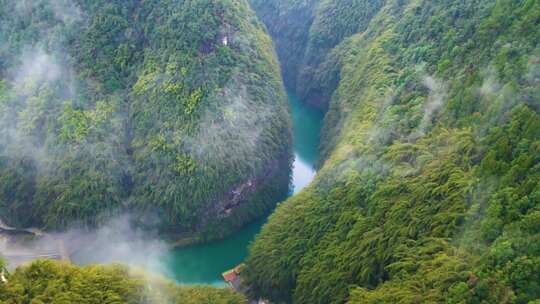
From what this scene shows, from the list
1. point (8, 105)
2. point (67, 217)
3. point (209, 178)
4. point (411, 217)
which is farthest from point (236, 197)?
point (8, 105)

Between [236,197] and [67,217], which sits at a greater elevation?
[236,197]

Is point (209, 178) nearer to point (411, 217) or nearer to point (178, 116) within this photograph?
point (178, 116)

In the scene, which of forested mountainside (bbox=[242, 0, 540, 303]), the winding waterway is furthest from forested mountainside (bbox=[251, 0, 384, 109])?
the winding waterway

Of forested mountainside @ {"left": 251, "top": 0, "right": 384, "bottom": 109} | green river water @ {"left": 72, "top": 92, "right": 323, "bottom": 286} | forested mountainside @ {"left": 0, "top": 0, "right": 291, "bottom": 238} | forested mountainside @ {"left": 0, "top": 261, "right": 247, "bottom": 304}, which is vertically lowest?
forested mountainside @ {"left": 0, "top": 261, "right": 247, "bottom": 304}

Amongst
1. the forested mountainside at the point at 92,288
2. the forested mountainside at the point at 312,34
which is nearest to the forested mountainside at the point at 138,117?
the forested mountainside at the point at 92,288

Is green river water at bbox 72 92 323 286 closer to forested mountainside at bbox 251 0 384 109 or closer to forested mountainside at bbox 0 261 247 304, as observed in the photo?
forested mountainside at bbox 0 261 247 304

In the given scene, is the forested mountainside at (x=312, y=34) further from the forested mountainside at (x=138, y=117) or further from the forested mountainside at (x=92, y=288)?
the forested mountainside at (x=92, y=288)
